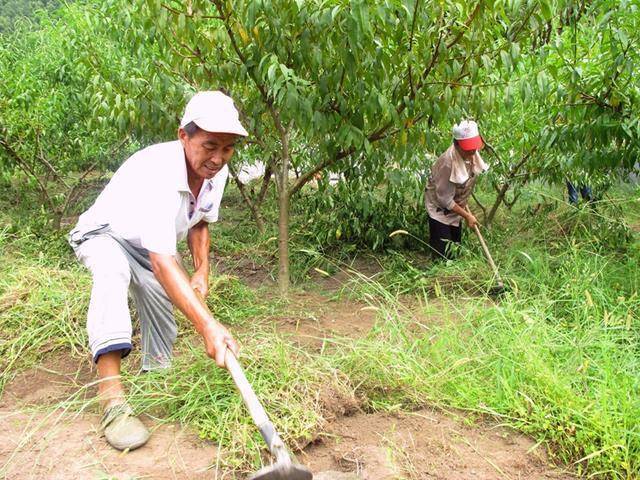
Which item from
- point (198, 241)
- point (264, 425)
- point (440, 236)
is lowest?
point (440, 236)

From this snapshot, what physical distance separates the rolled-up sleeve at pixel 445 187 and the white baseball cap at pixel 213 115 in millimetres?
2631

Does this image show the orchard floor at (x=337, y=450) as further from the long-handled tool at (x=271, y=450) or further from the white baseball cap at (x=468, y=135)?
the white baseball cap at (x=468, y=135)

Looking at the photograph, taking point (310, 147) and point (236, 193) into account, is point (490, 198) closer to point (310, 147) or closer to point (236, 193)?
point (310, 147)

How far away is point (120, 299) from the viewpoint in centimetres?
232

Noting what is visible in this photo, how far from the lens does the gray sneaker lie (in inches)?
81.7

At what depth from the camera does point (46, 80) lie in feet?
18.4

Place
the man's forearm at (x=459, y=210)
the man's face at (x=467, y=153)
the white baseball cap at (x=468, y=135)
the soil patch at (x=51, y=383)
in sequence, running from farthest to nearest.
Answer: the man's forearm at (x=459, y=210) < the man's face at (x=467, y=153) < the white baseball cap at (x=468, y=135) < the soil patch at (x=51, y=383)

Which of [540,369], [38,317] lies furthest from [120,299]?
[540,369]

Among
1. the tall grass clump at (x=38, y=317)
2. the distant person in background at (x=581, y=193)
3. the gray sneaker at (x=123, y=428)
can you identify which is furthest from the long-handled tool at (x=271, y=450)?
the distant person in background at (x=581, y=193)

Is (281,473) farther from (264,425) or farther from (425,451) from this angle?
(425,451)

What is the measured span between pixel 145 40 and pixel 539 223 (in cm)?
331

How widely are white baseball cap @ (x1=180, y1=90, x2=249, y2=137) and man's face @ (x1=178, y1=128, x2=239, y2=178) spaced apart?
6 cm

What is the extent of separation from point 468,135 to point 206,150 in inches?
99.4

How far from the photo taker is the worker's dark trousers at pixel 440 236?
190 inches
